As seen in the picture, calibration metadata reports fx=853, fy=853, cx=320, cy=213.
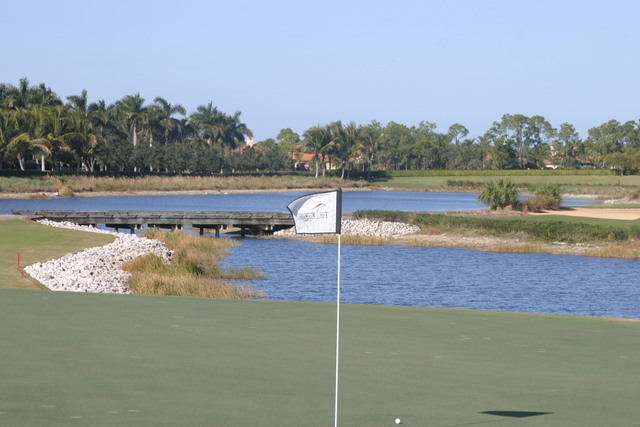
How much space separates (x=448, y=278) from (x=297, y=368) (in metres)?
30.5

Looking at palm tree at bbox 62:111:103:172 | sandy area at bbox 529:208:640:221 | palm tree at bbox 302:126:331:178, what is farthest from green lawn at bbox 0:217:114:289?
palm tree at bbox 302:126:331:178

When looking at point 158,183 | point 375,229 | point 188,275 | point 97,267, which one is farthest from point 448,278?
point 158,183

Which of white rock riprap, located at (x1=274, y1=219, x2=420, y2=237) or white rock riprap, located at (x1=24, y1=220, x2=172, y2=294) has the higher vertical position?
white rock riprap, located at (x1=24, y1=220, x2=172, y2=294)

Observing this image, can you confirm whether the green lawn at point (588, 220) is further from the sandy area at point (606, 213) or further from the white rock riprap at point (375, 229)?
the white rock riprap at point (375, 229)

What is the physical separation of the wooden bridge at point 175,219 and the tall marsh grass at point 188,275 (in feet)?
45.2

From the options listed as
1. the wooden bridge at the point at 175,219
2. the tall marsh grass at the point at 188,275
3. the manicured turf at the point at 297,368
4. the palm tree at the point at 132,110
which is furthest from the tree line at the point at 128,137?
the manicured turf at the point at 297,368

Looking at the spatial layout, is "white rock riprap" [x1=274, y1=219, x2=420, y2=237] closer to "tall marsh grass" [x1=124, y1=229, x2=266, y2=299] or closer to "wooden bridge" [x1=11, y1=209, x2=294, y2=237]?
"wooden bridge" [x1=11, y1=209, x2=294, y2=237]

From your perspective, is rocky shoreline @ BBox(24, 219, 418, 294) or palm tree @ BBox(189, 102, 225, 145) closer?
rocky shoreline @ BBox(24, 219, 418, 294)

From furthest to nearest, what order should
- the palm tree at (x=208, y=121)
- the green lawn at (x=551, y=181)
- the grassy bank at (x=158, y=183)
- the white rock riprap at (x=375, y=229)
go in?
the palm tree at (x=208, y=121)
the green lawn at (x=551, y=181)
the grassy bank at (x=158, y=183)
the white rock riprap at (x=375, y=229)

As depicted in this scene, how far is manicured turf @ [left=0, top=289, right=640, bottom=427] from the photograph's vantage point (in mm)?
8992

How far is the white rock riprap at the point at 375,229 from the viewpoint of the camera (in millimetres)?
65188

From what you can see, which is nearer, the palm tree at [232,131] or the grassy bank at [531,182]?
the grassy bank at [531,182]

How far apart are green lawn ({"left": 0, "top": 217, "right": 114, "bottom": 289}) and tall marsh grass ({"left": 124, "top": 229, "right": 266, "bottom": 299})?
3.70 meters

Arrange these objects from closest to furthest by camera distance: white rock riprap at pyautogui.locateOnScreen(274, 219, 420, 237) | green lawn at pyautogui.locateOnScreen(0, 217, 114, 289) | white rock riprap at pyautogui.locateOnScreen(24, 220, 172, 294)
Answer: white rock riprap at pyautogui.locateOnScreen(24, 220, 172, 294) < green lawn at pyautogui.locateOnScreen(0, 217, 114, 289) < white rock riprap at pyautogui.locateOnScreen(274, 219, 420, 237)
